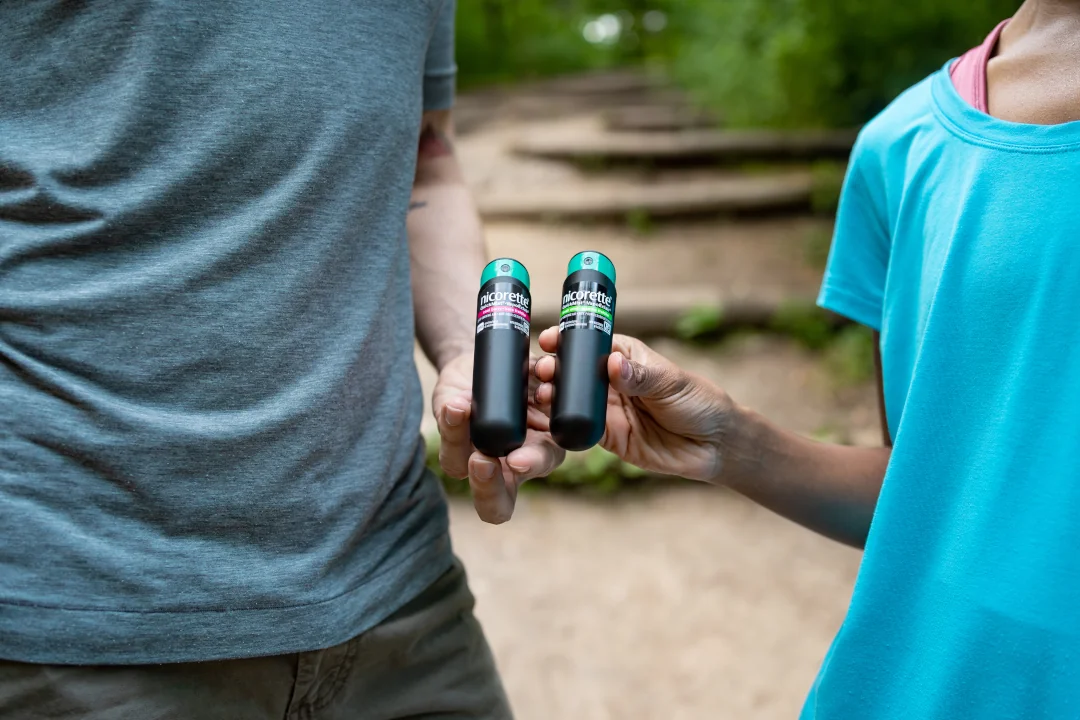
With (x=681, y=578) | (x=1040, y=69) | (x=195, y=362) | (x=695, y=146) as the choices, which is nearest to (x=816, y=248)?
(x=695, y=146)

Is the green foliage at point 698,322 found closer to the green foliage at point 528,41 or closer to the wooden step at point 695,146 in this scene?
the wooden step at point 695,146

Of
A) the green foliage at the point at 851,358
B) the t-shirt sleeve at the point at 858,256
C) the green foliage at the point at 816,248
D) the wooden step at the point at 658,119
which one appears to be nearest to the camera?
the t-shirt sleeve at the point at 858,256

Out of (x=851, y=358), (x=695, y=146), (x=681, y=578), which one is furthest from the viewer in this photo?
(x=695, y=146)

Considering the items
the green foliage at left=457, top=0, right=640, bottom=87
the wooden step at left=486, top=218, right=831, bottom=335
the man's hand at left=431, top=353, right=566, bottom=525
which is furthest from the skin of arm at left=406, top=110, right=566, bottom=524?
the green foliage at left=457, top=0, right=640, bottom=87

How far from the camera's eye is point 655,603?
3295mm

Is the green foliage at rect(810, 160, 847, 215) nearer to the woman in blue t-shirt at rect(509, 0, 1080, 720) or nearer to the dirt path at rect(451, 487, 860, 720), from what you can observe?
the dirt path at rect(451, 487, 860, 720)

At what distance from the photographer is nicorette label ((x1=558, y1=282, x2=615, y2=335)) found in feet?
3.79

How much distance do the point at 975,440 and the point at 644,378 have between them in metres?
0.41

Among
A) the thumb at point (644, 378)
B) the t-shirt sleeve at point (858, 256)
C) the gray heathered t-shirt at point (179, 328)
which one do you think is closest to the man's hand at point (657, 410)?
the thumb at point (644, 378)

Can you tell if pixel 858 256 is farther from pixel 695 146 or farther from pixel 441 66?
pixel 695 146

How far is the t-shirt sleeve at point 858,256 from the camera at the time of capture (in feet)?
4.27

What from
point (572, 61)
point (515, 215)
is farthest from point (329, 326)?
→ point (572, 61)

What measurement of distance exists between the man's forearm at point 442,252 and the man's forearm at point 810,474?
49cm

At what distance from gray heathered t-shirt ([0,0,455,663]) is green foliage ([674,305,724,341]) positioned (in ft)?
11.6
